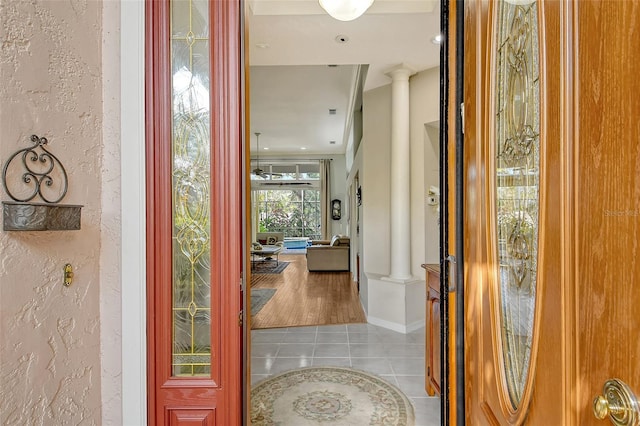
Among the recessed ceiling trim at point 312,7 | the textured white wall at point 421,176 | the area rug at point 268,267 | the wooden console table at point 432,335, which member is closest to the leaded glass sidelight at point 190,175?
the wooden console table at point 432,335

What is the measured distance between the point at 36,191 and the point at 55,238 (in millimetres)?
163

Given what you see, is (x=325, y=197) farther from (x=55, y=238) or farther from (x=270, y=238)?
(x=55, y=238)

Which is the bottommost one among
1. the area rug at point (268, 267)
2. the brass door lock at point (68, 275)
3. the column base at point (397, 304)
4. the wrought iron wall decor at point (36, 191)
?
the area rug at point (268, 267)

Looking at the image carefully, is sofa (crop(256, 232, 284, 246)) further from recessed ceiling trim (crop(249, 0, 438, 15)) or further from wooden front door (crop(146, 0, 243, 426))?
wooden front door (crop(146, 0, 243, 426))

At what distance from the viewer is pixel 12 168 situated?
37.4 inches

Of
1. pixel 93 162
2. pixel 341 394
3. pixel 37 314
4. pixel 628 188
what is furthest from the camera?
pixel 341 394

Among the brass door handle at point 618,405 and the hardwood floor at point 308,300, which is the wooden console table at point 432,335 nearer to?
the brass door handle at point 618,405

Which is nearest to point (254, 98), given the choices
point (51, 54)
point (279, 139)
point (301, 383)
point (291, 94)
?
point (291, 94)

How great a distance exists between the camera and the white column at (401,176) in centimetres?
405

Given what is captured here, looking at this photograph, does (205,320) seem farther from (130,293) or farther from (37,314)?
(37,314)

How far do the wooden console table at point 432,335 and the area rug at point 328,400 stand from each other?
227 mm

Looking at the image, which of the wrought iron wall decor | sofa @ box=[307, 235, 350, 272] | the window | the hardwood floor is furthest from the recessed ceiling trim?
the window

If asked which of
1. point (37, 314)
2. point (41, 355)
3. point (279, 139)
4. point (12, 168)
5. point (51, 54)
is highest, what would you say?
point (279, 139)

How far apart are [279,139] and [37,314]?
9.01m
